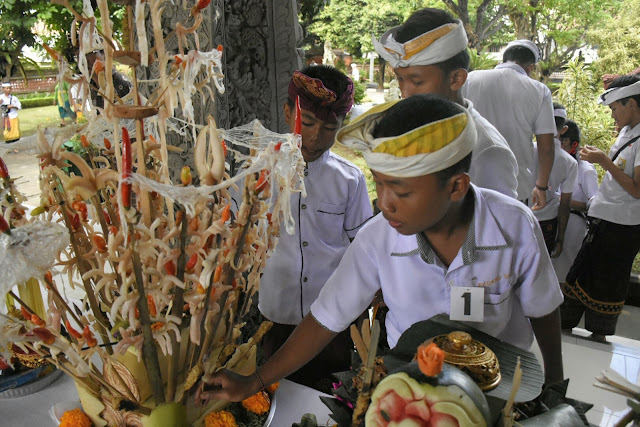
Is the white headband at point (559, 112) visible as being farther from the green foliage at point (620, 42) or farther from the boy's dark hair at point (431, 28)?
the green foliage at point (620, 42)

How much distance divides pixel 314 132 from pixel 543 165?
1859mm

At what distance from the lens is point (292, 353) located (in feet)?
3.73

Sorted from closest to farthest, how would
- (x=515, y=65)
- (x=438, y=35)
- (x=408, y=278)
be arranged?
(x=408, y=278)
(x=438, y=35)
(x=515, y=65)

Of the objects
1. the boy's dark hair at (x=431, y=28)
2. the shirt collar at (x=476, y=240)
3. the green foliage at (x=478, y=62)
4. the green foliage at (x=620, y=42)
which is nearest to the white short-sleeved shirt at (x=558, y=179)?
the boy's dark hair at (x=431, y=28)

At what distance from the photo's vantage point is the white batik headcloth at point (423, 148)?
2.90 feet

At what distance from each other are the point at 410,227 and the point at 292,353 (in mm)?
406

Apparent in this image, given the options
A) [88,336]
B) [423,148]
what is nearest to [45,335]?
[88,336]

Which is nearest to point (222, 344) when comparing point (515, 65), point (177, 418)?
point (177, 418)

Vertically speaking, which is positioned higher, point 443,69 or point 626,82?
point 443,69

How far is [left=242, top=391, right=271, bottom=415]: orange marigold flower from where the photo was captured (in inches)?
41.7

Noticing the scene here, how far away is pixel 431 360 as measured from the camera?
1.92ft

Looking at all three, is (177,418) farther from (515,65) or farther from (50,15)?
(50,15)

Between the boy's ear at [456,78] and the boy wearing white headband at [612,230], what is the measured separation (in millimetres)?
1372

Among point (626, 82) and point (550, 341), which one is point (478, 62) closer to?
point (626, 82)
